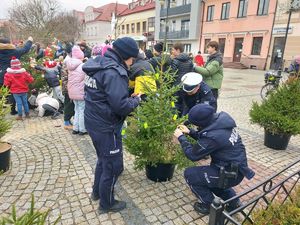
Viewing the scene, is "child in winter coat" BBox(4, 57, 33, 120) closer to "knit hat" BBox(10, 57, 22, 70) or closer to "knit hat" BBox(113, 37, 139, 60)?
"knit hat" BBox(10, 57, 22, 70)

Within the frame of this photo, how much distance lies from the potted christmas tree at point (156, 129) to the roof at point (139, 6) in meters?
41.7

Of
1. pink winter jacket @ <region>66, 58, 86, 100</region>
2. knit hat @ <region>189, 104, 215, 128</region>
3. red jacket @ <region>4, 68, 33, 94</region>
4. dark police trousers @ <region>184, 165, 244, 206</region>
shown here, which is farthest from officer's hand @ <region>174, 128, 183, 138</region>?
red jacket @ <region>4, 68, 33, 94</region>

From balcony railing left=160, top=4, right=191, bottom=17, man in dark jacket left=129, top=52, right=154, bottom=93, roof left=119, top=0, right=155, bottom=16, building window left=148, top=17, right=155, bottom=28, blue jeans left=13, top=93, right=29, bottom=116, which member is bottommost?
blue jeans left=13, top=93, right=29, bottom=116

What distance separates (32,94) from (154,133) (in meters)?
5.76

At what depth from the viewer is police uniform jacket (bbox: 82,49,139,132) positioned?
8.46 feet

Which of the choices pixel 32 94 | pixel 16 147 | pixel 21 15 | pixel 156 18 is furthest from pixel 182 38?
pixel 16 147

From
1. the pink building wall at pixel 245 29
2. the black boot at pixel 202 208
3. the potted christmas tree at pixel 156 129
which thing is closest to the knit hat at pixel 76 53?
the potted christmas tree at pixel 156 129

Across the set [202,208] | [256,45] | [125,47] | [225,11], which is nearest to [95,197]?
[202,208]

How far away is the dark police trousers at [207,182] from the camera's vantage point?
9.78 ft

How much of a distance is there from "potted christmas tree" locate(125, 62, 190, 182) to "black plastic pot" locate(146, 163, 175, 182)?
43 millimetres

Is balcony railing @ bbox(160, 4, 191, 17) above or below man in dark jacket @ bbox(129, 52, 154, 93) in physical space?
above

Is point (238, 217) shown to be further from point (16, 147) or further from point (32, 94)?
point (32, 94)

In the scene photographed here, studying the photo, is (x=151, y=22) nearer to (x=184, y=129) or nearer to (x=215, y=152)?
(x=184, y=129)

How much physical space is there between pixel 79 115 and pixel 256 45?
81.4 feet
